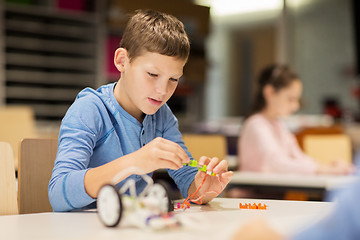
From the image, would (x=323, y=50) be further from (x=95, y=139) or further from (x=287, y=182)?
(x=95, y=139)

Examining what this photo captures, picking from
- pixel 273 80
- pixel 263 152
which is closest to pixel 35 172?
pixel 263 152

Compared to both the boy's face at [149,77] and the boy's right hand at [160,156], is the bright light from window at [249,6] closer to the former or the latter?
the boy's face at [149,77]

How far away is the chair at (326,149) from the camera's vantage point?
3.40 metres

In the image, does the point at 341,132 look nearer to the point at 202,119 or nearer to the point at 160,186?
the point at 202,119

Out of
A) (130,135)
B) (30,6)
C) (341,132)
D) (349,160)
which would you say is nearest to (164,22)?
(130,135)

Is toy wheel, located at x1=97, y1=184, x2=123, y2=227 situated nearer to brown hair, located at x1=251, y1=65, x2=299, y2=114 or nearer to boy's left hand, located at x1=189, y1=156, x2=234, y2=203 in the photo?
boy's left hand, located at x1=189, y1=156, x2=234, y2=203

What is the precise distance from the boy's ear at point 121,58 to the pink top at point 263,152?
5.67 ft

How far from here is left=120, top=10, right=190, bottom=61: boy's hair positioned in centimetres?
122

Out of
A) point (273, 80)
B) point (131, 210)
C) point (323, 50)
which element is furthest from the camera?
point (323, 50)

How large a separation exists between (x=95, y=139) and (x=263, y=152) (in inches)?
72.8

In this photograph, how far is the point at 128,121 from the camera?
133 cm

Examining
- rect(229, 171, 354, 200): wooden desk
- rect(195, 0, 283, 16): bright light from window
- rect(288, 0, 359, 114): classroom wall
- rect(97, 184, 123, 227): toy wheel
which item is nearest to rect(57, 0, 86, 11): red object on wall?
rect(195, 0, 283, 16): bright light from window

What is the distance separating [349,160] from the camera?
3.51 m

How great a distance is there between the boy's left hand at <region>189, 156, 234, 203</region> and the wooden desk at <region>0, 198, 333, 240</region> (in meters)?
0.03
